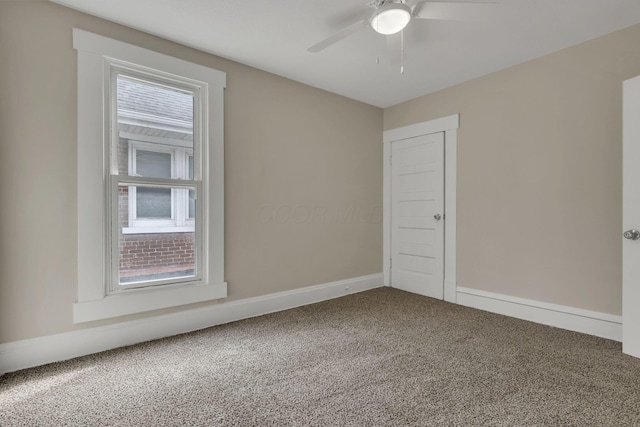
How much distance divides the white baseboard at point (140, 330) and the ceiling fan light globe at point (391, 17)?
100 inches

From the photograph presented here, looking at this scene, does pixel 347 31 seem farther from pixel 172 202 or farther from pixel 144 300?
pixel 144 300

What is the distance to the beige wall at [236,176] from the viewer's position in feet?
6.93

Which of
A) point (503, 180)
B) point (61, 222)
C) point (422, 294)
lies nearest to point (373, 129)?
point (503, 180)

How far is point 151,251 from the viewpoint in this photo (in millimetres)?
2672

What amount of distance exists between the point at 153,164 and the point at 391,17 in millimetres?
2086

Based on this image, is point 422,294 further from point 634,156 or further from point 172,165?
point 172,165

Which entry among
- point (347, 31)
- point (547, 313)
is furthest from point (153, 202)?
point (547, 313)

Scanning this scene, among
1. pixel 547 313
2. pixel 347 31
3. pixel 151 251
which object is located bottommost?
pixel 547 313

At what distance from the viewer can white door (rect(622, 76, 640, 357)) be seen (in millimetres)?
2262

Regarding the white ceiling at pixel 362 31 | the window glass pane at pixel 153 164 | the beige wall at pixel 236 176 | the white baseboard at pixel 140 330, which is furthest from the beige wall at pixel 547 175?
the window glass pane at pixel 153 164

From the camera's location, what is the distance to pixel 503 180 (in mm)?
3266

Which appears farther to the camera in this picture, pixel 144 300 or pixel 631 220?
pixel 144 300

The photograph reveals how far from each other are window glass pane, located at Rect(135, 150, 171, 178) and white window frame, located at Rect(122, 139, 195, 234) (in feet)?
0.08

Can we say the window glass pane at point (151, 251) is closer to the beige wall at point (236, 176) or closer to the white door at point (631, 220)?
the beige wall at point (236, 176)
